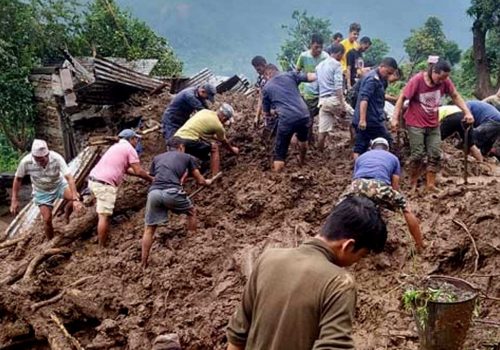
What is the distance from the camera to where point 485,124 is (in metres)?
7.68

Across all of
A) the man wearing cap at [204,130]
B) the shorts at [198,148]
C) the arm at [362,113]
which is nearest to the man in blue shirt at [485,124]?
the arm at [362,113]

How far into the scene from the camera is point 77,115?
34.0 feet

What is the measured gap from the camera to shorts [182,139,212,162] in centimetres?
730

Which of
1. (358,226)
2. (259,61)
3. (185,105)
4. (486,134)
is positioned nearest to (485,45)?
(486,134)

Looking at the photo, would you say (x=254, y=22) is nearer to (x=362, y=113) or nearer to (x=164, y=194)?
(x=362, y=113)

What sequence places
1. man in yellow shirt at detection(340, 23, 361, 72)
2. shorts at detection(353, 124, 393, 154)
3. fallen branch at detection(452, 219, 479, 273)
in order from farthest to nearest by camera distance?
man in yellow shirt at detection(340, 23, 361, 72) → shorts at detection(353, 124, 393, 154) → fallen branch at detection(452, 219, 479, 273)

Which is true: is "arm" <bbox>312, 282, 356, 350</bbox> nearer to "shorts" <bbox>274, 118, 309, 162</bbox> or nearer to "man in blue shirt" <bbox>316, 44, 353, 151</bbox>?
"shorts" <bbox>274, 118, 309, 162</bbox>

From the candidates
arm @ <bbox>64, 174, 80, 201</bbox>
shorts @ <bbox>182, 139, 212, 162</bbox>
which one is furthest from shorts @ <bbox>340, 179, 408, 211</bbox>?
arm @ <bbox>64, 174, 80, 201</bbox>

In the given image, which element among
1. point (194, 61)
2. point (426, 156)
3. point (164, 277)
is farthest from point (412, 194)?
point (194, 61)

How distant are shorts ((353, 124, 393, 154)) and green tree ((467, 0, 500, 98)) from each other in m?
11.9

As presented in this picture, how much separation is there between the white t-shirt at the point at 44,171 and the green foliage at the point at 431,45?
19206mm

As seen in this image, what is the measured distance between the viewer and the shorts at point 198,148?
24.0 ft

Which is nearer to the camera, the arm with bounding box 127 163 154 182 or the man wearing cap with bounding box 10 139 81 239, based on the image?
the arm with bounding box 127 163 154 182

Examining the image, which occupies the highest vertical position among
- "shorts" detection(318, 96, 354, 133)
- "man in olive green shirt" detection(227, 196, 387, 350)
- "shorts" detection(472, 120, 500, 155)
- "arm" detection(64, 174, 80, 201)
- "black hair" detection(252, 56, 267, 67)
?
"black hair" detection(252, 56, 267, 67)
